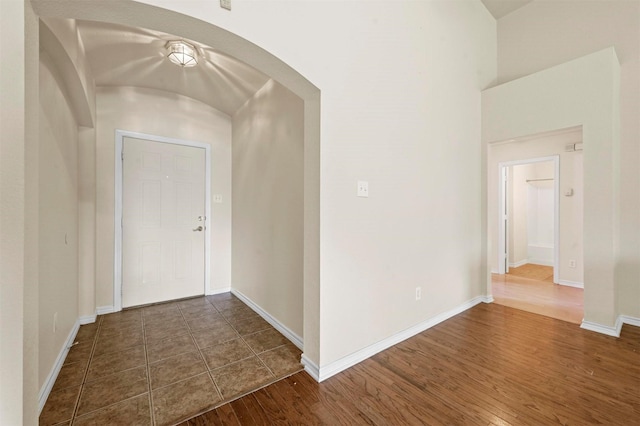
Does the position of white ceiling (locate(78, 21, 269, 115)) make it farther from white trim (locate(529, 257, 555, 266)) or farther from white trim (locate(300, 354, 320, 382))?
white trim (locate(529, 257, 555, 266))

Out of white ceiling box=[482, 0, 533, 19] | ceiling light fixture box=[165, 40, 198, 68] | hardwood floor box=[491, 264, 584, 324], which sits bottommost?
→ hardwood floor box=[491, 264, 584, 324]

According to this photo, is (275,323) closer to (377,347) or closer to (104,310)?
(377,347)

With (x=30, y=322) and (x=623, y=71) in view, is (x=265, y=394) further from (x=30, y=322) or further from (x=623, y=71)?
(x=623, y=71)

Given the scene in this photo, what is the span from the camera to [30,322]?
1.03m

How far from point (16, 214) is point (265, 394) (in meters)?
1.62

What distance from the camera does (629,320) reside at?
112 inches

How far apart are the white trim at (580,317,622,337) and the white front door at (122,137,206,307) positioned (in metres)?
4.59

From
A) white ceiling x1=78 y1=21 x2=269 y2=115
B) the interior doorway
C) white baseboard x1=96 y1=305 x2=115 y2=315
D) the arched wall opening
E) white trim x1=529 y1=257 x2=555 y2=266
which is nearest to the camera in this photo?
the arched wall opening

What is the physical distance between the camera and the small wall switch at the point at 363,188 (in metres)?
2.08

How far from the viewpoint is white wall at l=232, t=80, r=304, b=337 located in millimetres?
2430

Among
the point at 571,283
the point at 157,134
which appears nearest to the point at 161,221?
the point at 157,134

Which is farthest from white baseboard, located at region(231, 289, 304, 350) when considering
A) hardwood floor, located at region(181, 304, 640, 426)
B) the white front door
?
the white front door

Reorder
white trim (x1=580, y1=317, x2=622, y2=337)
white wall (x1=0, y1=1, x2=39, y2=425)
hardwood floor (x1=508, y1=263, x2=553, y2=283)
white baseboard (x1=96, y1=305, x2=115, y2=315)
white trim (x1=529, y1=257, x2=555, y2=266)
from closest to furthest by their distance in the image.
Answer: white wall (x1=0, y1=1, x2=39, y2=425) → white trim (x1=580, y1=317, x2=622, y2=337) → white baseboard (x1=96, y1=305, x2=115, y2=315) → hardwood floor (x1=508, y1=263, x2=553, y2=283) → white trim (x1=529, y1=257, x2=555, y2=266)

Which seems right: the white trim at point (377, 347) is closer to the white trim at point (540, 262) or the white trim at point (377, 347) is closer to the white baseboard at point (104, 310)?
the white baseboard at point (104, 310)
